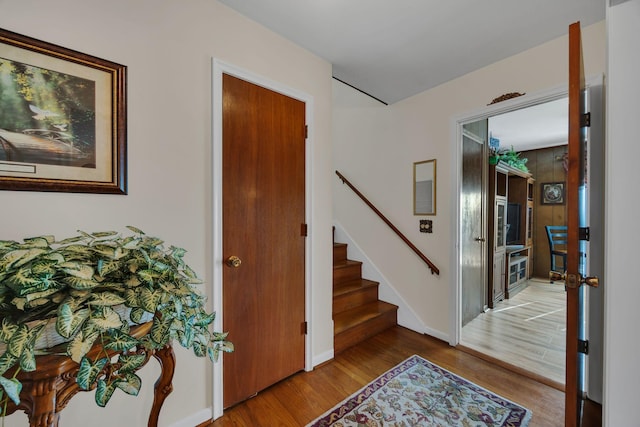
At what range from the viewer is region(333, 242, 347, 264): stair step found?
10.9 feet

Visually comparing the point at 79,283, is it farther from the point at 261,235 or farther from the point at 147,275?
the point at 261,235

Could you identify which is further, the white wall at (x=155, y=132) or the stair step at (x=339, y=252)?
the stair step at (x=339, y=252)

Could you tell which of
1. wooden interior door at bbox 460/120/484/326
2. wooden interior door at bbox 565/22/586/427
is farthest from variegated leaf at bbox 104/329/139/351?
wooden interior door at bbox 460/120/484/326

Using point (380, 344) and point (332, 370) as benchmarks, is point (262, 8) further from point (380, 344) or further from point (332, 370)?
point (380, 344)

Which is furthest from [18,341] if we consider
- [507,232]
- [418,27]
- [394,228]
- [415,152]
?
[507,232]

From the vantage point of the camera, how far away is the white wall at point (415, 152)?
196cm

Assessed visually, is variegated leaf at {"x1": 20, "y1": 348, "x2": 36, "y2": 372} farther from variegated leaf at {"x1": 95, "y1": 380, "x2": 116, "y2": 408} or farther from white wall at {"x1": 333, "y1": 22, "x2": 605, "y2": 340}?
white wall at {"x1": 333, "y1": 22, "x2": 605, "y2": 340}

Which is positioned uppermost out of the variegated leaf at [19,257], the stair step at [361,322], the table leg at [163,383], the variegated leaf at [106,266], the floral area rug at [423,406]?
the variegated leaf at [19,257]

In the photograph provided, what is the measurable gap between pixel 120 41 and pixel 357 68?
5.72 feet

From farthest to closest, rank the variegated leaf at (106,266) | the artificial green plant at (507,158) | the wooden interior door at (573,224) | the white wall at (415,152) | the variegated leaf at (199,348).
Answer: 1. the artificial green plant at (507,158)
2. the white wall at (415,152)
3. the wooden interior door at (573,224)
4. the variegated leaf at (199,348)
5. the variegated leaf at (106,266)

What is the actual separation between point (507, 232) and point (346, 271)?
2.87 m

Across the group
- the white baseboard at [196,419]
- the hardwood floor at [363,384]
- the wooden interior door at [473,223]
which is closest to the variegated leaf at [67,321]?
the white baseboard at [196,419]

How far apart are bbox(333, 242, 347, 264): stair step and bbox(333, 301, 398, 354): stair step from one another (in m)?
0.70

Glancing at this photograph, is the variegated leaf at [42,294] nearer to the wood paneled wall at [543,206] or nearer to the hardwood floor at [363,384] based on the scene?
the hardwood floor at [363,384]
